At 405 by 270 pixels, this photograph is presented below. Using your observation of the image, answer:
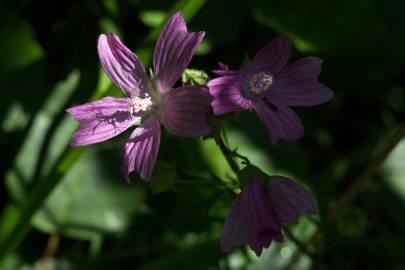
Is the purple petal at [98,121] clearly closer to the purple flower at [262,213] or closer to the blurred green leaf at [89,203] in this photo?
the purple flower at [262,213]

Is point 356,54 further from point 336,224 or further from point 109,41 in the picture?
point 109,41

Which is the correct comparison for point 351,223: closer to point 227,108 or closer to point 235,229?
point 235,229

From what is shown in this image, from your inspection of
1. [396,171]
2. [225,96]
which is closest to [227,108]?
[225,96]

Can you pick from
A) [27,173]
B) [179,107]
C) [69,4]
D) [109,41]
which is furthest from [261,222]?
[69,4]

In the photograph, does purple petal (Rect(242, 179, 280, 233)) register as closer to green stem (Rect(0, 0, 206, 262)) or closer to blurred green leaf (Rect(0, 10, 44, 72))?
green stem (Rect(0, 0, 206, 262))

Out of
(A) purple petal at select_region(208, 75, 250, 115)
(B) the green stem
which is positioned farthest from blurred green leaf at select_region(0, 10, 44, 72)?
(A) purple petal at select_region(208, 75, 250, 115)

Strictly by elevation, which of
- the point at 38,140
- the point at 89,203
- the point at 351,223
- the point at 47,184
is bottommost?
the point at 89,203

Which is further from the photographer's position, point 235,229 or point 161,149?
point 161,149
